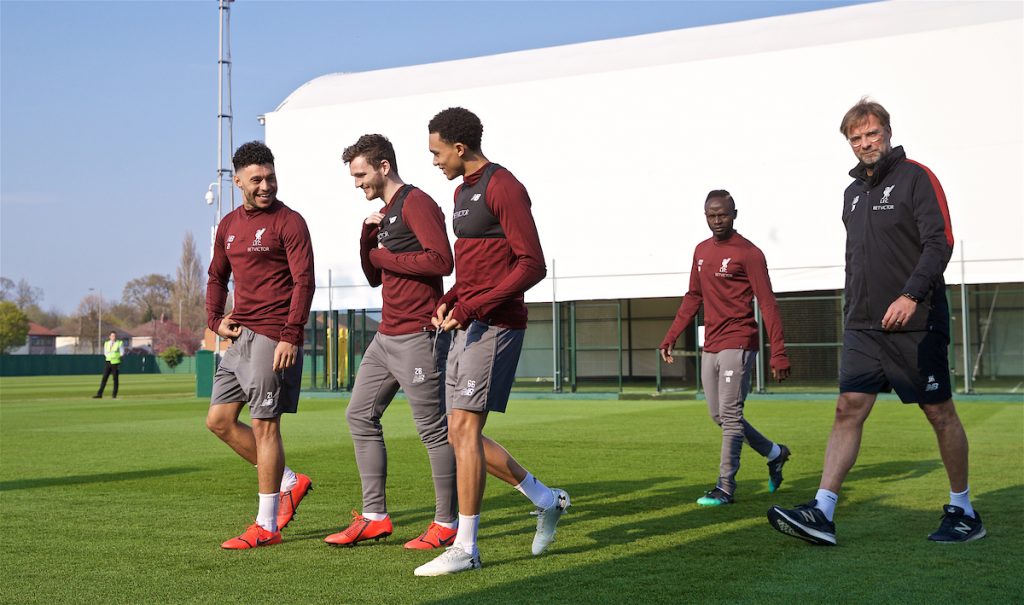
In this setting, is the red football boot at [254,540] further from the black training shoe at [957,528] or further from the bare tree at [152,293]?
the bare tree at [152,293]

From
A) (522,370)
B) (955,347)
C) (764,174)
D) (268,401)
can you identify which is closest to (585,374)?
(522,370)

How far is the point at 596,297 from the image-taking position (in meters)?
27.0

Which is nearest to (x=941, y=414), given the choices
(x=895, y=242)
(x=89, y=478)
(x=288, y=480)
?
(x=895, y=242)

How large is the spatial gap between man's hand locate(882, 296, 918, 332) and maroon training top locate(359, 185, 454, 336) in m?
2.21

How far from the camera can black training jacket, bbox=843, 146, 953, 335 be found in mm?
5457

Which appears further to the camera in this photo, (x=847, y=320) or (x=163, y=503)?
(x=163, y=503)

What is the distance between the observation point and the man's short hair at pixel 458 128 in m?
5.11

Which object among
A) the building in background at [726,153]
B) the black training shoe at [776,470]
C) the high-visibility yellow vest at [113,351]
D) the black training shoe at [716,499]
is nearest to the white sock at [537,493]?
the black training shoe at [716,499]

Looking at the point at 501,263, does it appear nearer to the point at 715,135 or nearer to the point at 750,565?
the point at 750,565

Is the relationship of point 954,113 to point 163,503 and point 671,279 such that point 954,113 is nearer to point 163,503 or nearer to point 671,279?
point 671,279

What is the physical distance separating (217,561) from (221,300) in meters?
1.82

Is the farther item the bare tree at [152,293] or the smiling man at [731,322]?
the bare tree at [152,293]

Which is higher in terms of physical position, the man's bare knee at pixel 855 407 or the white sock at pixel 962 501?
the man's bare knee at pixel 855 407

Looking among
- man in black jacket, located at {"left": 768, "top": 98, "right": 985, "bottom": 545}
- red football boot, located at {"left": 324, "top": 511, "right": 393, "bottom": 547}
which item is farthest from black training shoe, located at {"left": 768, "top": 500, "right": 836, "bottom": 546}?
red football boot, located at {"left": 324, "top": 511, "right": 393, "bottom": 547}
